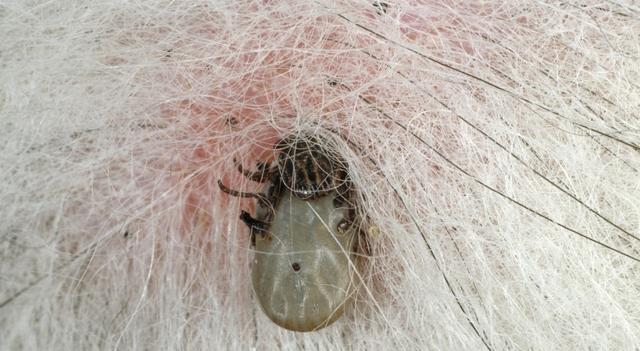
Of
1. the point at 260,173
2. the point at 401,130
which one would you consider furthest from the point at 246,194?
the point at 401,130

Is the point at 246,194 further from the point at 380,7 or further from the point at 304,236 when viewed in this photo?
the point at 380,7

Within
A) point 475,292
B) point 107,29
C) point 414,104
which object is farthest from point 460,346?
point 107,29

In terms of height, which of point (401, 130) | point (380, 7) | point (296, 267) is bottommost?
point (296, 267)

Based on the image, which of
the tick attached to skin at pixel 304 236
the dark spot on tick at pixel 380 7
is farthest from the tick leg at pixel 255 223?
the dark spot on tick at pixel 380 7

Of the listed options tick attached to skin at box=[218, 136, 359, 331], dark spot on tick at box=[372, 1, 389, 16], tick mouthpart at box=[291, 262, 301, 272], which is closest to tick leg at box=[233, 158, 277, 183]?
tick attached to skin at box=[218, 136, 359, 331]

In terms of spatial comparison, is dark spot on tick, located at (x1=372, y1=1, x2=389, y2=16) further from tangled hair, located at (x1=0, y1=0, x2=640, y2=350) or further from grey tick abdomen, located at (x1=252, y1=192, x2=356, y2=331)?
grey tick abdomen, located at (x1=252, y1=192, x2=356, y2=331)

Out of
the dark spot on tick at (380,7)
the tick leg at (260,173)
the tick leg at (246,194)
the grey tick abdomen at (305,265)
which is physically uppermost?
the dark spot on tick at (380,7)

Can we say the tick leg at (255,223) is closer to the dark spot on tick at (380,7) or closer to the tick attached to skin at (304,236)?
the tick attached to skin at (304,236)
